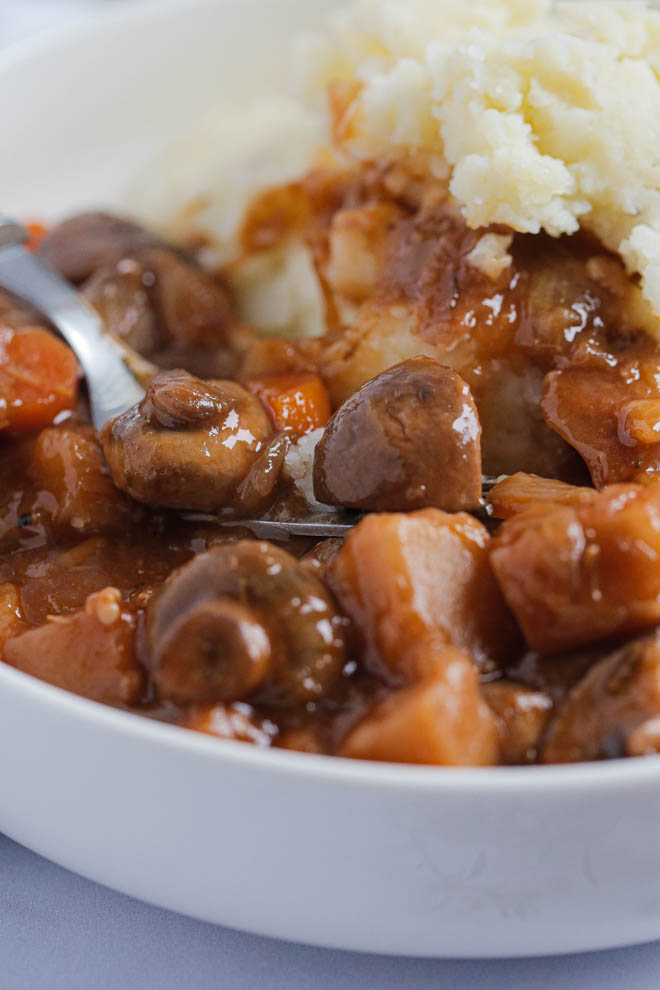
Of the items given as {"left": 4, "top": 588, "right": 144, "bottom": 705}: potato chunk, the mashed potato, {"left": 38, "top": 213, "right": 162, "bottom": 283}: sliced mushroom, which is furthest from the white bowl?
{"left": 38, "top": 213, "right": 162, "bottom": 283}: sliced mushroom

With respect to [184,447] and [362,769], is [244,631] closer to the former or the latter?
[362,769]

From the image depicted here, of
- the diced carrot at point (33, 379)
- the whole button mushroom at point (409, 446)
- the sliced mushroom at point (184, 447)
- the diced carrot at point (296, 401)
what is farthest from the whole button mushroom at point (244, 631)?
the diced carrot at point (33, 379)

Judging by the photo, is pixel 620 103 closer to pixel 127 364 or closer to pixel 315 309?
pixel 315 309

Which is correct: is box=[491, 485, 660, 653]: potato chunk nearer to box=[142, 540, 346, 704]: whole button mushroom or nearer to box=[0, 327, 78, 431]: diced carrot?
box=[142, 540, 346, 704]: whole button mushroom

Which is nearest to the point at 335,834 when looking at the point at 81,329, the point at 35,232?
the point at 81,329

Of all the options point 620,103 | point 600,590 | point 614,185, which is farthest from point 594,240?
point 600,590

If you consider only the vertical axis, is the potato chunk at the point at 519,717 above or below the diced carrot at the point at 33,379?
below

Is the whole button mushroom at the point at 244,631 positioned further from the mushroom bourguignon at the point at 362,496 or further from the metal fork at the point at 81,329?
the metal fork at the point at 81,329
